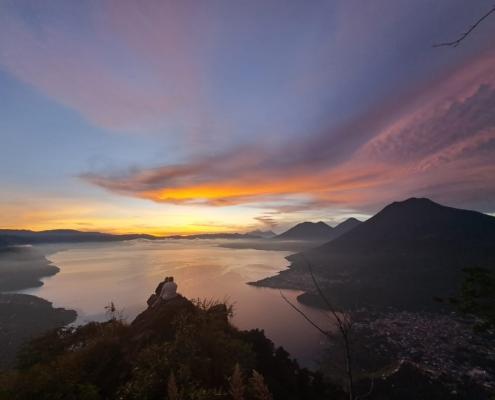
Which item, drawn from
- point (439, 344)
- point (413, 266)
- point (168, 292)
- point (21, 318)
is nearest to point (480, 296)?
point (168, 292)

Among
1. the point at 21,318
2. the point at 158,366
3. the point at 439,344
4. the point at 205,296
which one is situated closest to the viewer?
the point at 158,366

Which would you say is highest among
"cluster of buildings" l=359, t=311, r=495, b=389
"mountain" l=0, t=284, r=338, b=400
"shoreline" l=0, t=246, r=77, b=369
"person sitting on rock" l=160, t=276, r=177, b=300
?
"person sitting on rock" l=160, t=276, r=177, b=300

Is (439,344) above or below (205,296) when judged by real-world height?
below

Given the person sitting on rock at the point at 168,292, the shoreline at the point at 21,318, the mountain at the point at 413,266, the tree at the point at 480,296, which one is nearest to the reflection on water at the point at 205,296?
the shoreline at the point at 21,318

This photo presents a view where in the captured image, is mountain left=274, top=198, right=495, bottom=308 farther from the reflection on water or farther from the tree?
the tree

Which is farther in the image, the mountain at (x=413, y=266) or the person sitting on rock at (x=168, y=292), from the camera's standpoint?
the mountain at (x=413, y=266)

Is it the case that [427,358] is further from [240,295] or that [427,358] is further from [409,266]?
[409,266]

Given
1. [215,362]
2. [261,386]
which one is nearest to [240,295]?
[215,362]

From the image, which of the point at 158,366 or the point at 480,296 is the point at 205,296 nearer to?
the point at 480,296

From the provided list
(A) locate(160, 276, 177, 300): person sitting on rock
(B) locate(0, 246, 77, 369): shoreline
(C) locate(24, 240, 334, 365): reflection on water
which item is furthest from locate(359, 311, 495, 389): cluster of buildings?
(B) locate(0, 246, 77, 369): shoreline

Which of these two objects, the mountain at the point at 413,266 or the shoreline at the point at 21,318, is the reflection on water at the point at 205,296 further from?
the mountain at the point at 413,266

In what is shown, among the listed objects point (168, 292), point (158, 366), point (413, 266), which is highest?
point (168, 292)
